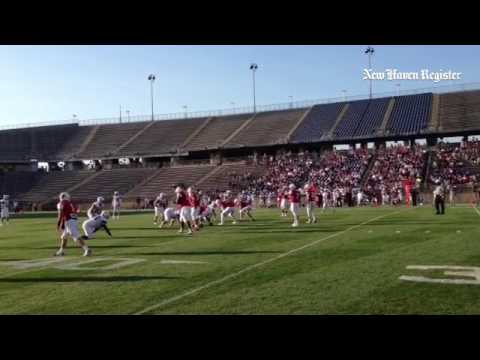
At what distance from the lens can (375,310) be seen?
6.46m

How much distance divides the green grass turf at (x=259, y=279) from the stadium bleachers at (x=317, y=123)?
37.2m

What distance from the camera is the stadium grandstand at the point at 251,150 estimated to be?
4366 cm

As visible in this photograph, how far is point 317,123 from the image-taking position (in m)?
54.5

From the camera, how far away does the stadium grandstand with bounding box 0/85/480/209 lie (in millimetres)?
43656

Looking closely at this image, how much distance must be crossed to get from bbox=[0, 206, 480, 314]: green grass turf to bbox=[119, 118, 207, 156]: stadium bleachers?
44695 mm

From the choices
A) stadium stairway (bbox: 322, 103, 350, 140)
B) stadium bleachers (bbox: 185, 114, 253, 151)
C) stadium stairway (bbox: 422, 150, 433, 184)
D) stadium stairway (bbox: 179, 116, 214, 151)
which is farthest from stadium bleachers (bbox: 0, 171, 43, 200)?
stadium stairway (bbox: 422, 150, 433, 184)

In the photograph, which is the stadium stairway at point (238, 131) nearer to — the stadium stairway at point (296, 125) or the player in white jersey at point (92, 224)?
the stadium stairway at point (296, 125)

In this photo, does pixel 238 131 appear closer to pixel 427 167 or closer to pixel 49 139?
pixel 427 167

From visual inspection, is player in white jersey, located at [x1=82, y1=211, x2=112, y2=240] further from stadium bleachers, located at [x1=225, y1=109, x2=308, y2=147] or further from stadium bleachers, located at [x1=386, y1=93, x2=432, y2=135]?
stadium bleachers, located at [x1=225, y1=109, x2=308, y2=147]

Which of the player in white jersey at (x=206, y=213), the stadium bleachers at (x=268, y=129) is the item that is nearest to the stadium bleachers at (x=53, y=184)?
the stadium bleachers at (x=268, y=129)
